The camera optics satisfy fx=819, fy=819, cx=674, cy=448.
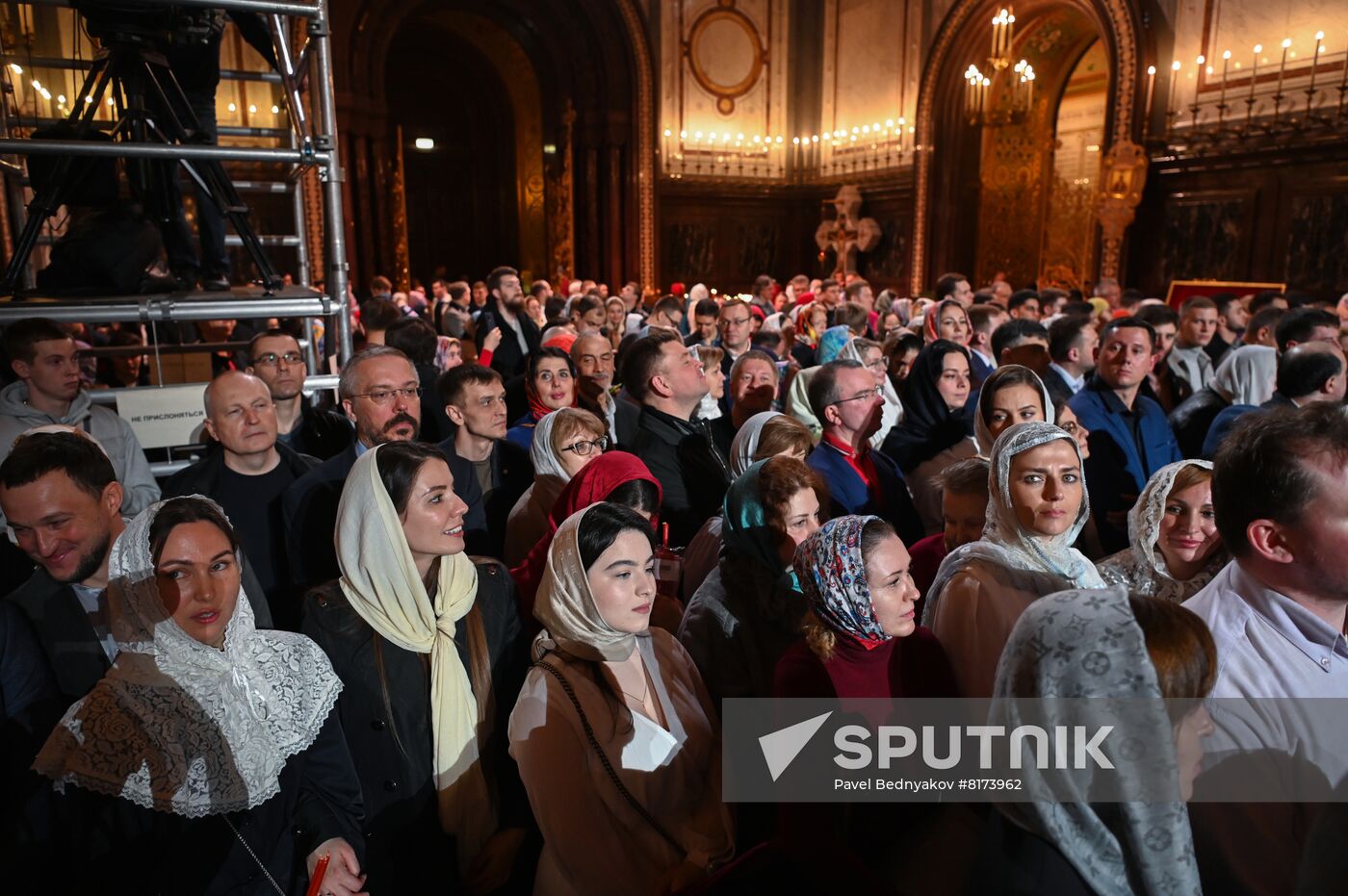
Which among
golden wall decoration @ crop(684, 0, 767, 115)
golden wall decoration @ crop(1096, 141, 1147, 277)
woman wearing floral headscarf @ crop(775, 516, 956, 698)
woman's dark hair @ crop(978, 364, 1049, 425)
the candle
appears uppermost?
golden wall decoration @ crop(684, 0, 767, 115)

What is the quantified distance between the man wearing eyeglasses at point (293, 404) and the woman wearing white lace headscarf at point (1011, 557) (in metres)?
2.97

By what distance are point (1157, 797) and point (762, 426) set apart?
7.18 feet

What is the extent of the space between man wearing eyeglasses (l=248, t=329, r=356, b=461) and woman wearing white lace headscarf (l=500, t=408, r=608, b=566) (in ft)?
3.75

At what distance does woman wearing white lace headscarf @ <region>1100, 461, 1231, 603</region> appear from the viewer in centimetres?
254

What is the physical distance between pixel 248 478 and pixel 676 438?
1815 millimetres

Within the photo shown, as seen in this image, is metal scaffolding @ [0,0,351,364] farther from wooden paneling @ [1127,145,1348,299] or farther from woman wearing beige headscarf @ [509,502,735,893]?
wooden paneling @ [1127,145,1348,299]

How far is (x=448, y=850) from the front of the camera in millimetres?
2340

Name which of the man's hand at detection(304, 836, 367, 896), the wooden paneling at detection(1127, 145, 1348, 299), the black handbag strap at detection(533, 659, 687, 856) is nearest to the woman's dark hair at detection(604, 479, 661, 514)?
the black handbag strap at detection(533, 659, 687, 856)

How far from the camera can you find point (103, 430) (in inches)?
136

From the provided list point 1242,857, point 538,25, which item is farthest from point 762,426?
point 538,25

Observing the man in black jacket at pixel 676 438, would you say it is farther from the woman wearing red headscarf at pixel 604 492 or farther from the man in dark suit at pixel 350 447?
the man in dark suit at pixel 350 447

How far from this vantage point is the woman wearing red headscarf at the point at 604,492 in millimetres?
2932

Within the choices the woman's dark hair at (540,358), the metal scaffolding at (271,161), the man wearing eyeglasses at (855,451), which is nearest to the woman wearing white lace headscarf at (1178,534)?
the man wearing eyeglasses at (855,451)

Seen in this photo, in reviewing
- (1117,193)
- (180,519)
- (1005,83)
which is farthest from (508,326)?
(1005,83)
